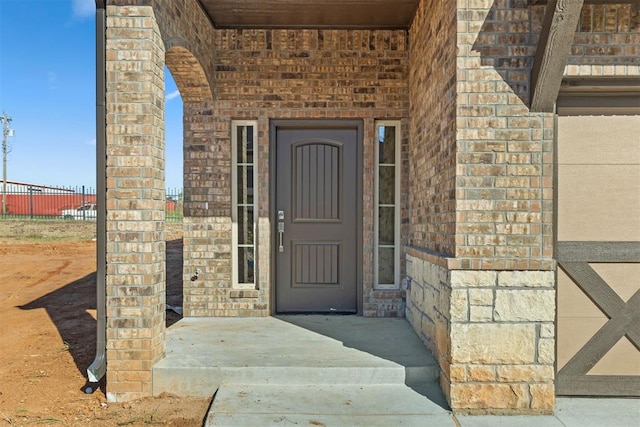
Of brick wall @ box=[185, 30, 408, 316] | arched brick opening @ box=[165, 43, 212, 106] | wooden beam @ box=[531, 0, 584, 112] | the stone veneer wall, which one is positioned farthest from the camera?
brick wall @ box=[185, 30, 408, 316]

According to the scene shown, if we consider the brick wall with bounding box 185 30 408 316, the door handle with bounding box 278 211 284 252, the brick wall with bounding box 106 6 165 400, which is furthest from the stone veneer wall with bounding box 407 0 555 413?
the door handle with bounding box 278 211 284 252

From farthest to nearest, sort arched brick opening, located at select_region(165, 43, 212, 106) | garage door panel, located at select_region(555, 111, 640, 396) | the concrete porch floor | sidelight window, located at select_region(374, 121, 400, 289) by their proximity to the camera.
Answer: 1. sidelight window, located at select_region(374, 121, 400, 289)
2. arched brick opening, located at select_region(165, 43, 212, 106)
3. the concrete porch floor
4. garage door panel, located at select_region(555, 111, 640, 396)

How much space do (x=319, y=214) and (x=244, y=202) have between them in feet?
2.89

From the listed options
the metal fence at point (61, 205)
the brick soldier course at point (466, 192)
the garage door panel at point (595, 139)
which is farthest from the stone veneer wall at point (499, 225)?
the metal fence at point (61, 205)

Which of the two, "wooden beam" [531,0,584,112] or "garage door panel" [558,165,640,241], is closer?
"wooden beam" [531,0,584,112]

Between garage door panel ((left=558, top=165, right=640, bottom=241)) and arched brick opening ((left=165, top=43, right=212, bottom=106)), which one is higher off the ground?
arched brick opening ((left=165, top=43, right=212, bottom=106))

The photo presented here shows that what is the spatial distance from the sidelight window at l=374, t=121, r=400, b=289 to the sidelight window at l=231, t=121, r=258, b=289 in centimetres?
141

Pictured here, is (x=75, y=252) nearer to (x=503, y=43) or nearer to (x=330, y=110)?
(x=330, y=110)

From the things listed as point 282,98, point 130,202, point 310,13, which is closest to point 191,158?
point 282,98

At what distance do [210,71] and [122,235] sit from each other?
7.39 ft

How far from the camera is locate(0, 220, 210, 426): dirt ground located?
109 inches

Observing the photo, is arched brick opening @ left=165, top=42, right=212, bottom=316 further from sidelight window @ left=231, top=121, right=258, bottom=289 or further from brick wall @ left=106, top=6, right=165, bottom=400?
brick wall @ left=106, top=6, right=165, bottom=400

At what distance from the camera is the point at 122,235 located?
2.97m

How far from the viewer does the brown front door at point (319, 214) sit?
186 inches
